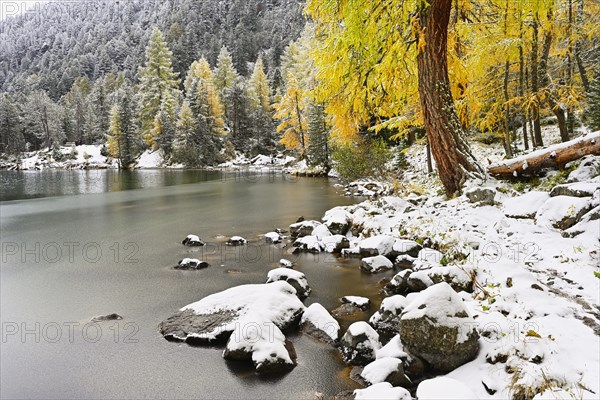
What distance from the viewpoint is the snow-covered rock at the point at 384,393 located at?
349 cm

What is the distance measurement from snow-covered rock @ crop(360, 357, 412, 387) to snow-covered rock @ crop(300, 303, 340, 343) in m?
0.91

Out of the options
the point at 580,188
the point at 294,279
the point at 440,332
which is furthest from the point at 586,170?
the point at 294,279

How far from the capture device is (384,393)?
3.55 meters

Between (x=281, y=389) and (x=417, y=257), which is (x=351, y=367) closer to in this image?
(x=281, y=389)

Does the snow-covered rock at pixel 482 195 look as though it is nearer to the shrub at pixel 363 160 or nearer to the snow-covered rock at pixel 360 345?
the snow-covered rock at pixel 360 345

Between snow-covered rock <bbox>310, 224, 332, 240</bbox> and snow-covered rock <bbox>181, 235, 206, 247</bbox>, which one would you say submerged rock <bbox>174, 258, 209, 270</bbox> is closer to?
snow-covered rock <bbox>181, 235, 206, 247</bbox>

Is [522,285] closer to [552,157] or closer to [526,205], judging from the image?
[526,205]

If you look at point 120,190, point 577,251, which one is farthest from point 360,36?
point 120,190

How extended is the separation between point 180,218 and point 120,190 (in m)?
13.9

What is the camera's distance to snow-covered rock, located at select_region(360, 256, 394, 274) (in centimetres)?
771

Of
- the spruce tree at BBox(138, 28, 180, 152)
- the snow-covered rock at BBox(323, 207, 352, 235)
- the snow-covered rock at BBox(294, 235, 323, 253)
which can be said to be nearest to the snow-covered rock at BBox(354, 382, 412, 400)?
the snow-covered rock at BBox(294, 235, 323, 253)

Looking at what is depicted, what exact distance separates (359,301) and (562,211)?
3681mm

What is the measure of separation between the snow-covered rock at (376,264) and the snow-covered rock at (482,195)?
2.29m

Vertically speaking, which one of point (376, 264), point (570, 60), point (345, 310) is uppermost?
point (570, 60)
